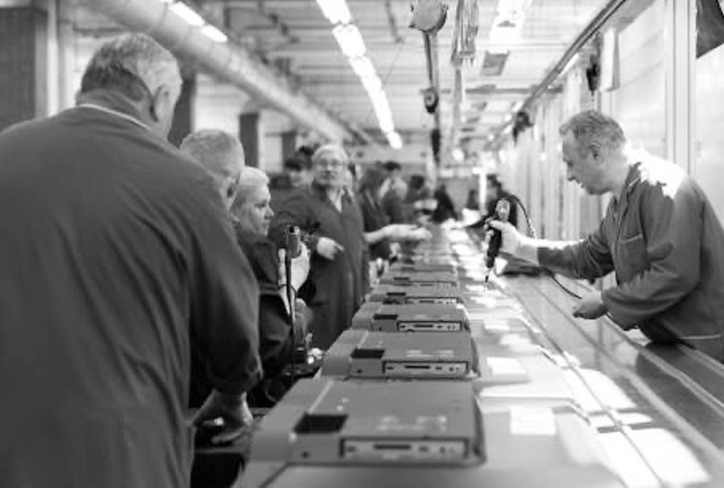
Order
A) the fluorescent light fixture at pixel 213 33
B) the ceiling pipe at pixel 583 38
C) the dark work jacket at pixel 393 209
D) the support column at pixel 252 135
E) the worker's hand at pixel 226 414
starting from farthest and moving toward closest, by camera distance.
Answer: the support column at pixel 252 135
the dark work jacket at pixel 393 209
the fluorescent light fixture at pixel 213 33
the ceiling pipe at pixel 583 38
the worker's hand at pixel 226 414

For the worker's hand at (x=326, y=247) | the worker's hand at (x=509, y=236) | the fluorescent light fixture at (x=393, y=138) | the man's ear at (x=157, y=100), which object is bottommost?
the worker's hand at (x=326, y=247)

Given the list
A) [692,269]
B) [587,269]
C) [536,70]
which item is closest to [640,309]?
[692,269]

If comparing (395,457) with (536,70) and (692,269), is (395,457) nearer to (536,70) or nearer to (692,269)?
(692,269)

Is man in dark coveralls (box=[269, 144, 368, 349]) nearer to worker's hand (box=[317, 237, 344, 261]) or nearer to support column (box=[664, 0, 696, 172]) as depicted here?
worker's hand (box=[317, 237, 344, 261])

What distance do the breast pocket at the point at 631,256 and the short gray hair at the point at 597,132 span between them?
322 mm

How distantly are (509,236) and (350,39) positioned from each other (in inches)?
179

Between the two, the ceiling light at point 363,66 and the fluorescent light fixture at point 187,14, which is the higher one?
the fluorescent light fixture at point 187,14

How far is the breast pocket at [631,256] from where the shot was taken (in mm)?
3115

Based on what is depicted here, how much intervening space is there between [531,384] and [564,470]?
2.04 ft

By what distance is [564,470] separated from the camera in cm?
145

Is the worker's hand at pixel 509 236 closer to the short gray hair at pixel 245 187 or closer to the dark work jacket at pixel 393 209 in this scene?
the short gray hair at pixel 245 187

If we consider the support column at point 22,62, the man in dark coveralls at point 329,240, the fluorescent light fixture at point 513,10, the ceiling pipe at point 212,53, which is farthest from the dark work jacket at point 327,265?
the support column at point 22,62

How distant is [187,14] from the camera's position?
26.0 ft

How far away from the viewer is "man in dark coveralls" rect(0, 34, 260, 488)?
178 centimetres
